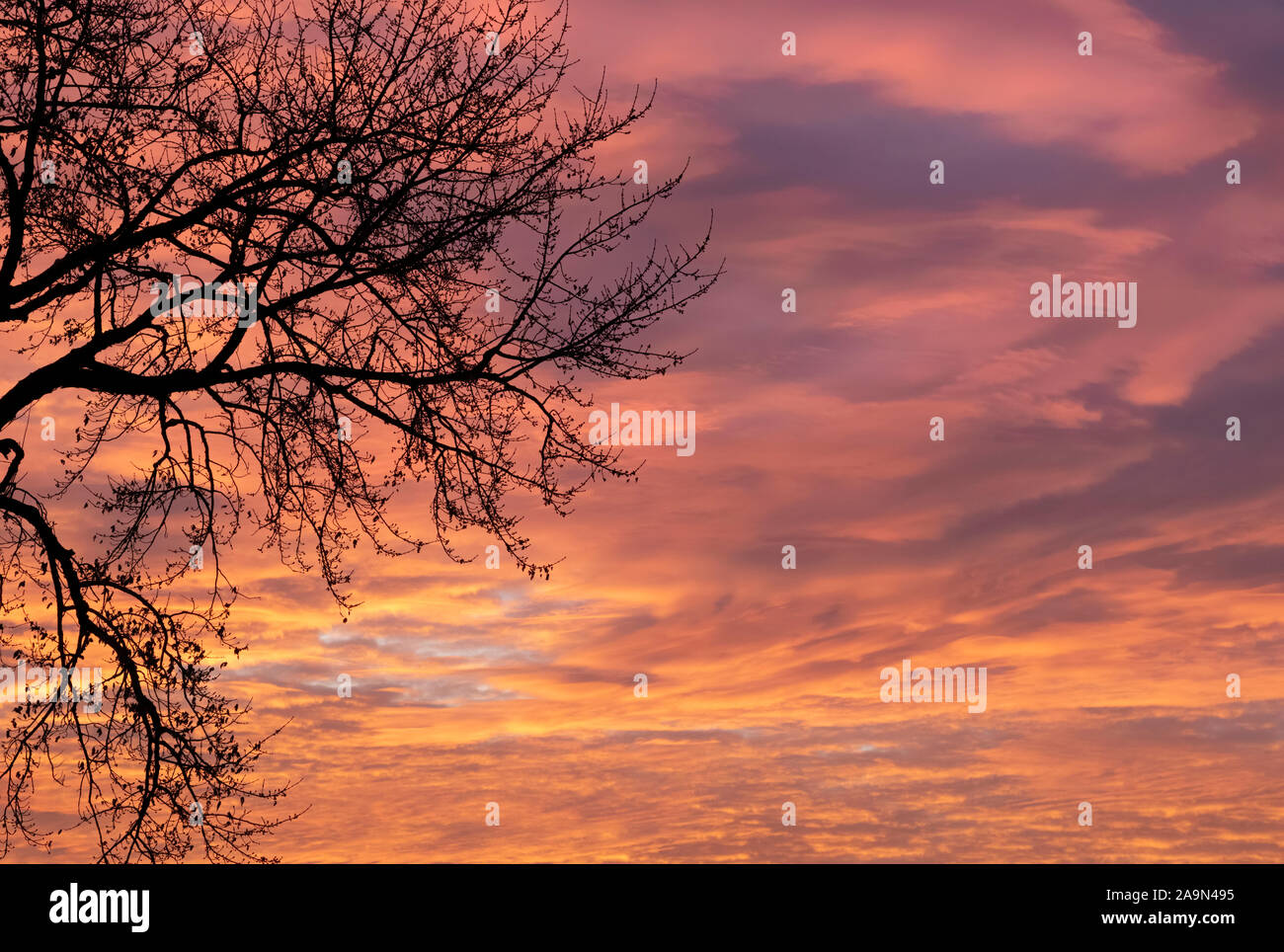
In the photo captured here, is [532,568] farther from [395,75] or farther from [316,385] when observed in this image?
[395,75]

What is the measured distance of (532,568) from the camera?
458 inches

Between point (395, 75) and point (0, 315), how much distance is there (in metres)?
4.33
